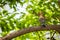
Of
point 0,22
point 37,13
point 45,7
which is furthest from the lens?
point 37,13

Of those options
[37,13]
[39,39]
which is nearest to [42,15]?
[37,13]

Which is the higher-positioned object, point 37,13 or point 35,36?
point 37,13

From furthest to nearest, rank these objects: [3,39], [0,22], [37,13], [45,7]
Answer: [37,13] < [45,7] < [0,22] < [3,39]

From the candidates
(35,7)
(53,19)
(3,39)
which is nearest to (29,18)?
(35,7)

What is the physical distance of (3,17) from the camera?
1.10 m

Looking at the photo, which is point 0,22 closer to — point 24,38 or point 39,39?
point 24,38

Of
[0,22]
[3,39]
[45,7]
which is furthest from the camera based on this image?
[45,7]

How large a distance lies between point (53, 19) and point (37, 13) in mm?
149

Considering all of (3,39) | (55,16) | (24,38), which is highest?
(55,16)

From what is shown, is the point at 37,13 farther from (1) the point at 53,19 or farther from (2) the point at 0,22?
(2) the point at 0,22

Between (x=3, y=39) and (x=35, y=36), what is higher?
(x=35, y=36)

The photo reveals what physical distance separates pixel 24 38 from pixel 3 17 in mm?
233

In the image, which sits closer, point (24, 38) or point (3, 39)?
point (3, 39)

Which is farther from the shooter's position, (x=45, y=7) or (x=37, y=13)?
(x=37, y=13)
